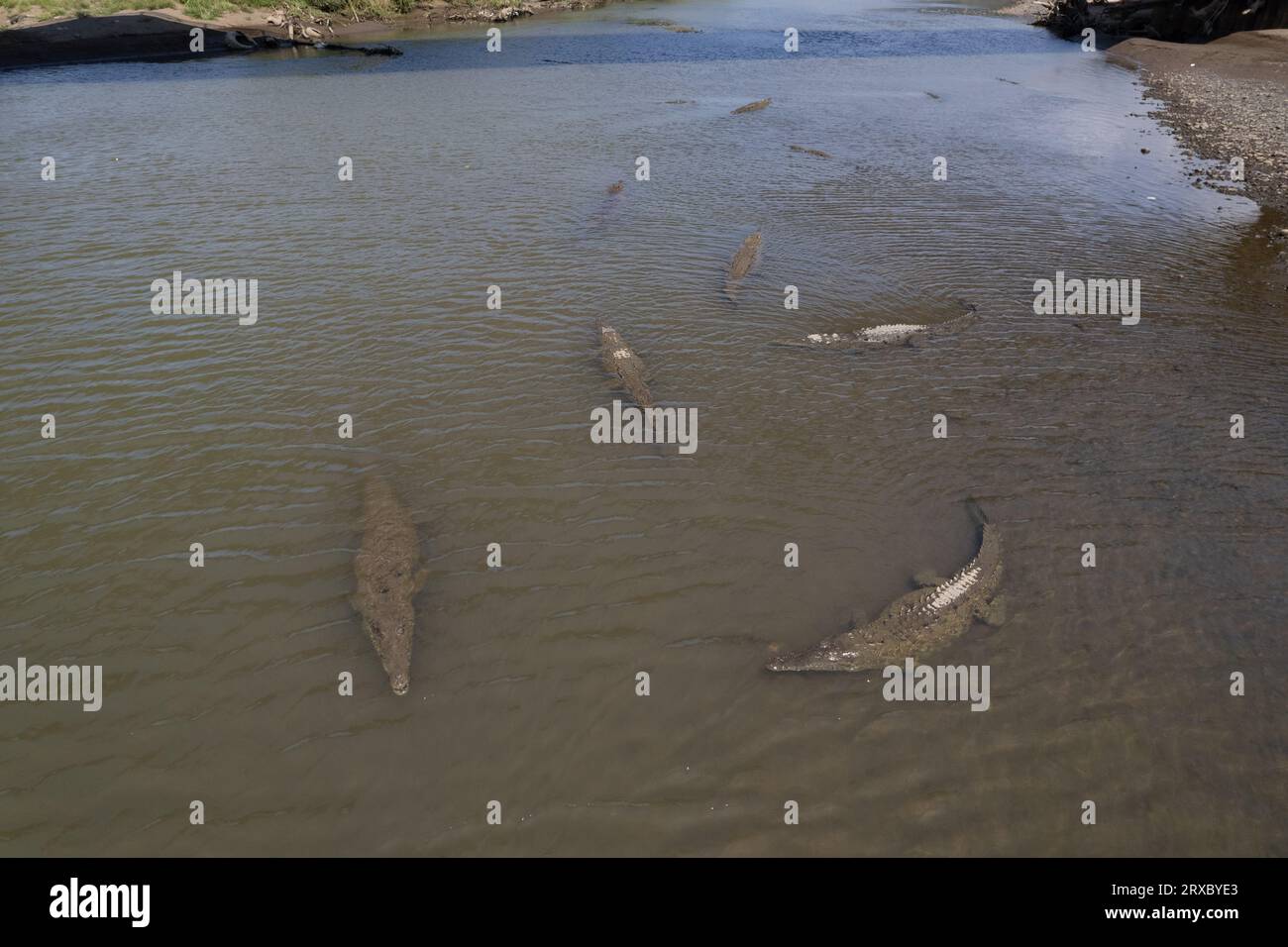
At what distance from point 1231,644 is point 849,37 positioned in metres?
36.5

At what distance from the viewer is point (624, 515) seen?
6.01m

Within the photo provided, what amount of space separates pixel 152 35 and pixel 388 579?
34879 millimetres

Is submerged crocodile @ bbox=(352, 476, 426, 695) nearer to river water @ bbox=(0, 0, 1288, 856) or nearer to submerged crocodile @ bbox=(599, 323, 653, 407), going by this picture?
river water @ bbox=(0, 0, 1288, 856)

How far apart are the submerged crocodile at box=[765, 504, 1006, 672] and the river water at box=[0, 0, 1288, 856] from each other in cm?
12

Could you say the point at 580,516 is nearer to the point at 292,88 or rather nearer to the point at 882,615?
the point at 882,615

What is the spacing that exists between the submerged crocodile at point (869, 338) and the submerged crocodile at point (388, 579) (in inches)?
193

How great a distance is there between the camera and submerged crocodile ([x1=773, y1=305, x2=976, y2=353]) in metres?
8.50

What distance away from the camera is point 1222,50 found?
2520 cm
